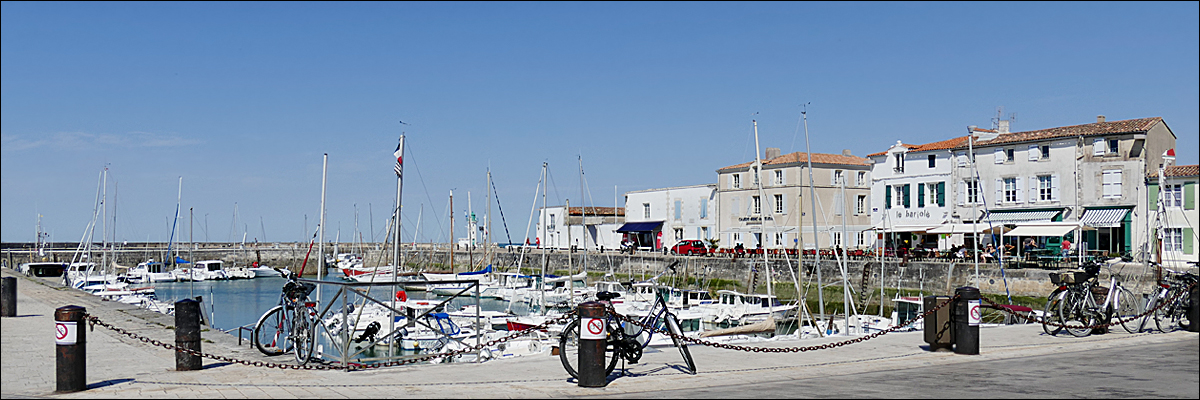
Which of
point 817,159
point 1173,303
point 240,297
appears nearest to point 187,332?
point 1173,303

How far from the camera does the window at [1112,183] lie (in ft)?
151

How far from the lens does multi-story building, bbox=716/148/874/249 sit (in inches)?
2584

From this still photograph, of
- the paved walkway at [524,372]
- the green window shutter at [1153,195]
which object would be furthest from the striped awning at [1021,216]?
the paved walkway at [524,372]

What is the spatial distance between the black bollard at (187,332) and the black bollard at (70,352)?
1481 mm

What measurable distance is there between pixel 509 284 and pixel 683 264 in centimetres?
1262

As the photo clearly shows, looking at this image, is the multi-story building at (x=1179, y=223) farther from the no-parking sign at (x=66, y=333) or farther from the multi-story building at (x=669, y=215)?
the no-parking sign at (x=66, y=333)

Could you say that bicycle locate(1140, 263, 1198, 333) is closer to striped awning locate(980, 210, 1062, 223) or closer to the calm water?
the calm water

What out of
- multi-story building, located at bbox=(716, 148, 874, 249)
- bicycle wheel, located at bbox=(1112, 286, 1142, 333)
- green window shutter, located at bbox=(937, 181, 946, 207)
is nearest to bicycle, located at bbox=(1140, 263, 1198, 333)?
bicycle wheel, located at bbox=(1112, 286, 1142, 333)

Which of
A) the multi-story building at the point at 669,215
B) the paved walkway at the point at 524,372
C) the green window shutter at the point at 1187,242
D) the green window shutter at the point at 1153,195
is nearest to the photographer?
the paved walkway at the point at 524,372

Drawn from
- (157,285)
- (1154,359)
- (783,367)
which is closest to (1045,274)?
(1154,359)

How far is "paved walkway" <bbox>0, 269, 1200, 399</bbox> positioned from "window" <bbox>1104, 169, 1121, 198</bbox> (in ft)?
106

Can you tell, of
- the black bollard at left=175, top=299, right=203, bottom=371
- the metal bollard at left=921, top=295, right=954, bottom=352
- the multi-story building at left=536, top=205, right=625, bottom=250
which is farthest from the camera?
the multi-story building at left=536, top=205, right=625, bottom=250

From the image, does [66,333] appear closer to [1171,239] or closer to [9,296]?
[9,296]

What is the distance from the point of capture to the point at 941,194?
5397cm
